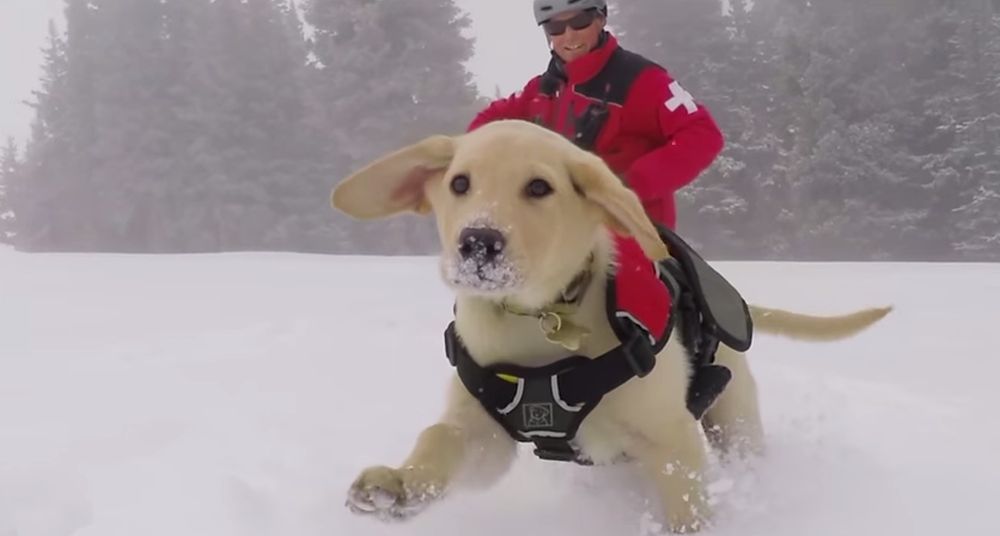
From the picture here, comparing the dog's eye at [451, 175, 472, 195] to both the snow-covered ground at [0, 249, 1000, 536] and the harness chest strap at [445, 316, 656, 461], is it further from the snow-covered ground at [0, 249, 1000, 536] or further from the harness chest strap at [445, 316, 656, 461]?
the snow-covered ground at [0, 249, 1000, 536]

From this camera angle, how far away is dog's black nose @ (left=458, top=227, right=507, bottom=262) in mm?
2193

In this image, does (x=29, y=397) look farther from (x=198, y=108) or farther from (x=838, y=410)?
(x=198, y=108)

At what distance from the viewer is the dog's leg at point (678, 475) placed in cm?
253

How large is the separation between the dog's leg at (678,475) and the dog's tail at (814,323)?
124 centimetres

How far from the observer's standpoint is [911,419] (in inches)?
145

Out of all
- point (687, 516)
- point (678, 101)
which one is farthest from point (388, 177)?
point (678, 101)

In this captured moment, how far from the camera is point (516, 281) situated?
224 cm

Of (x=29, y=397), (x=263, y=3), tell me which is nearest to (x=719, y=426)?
(x=29, y=397)

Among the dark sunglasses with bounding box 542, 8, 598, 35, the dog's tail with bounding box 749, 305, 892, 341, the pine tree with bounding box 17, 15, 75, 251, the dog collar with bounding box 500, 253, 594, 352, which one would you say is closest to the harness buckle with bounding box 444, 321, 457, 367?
the dog collar with bounding box 500, 253, 594, 352

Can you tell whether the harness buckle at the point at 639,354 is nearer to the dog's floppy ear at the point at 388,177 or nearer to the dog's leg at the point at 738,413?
the dog's floppy ear at the point at 388,177

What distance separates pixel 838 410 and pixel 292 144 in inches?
1064

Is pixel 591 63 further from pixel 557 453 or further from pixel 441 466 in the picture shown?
pixel 441 466

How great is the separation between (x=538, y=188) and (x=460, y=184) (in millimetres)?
222

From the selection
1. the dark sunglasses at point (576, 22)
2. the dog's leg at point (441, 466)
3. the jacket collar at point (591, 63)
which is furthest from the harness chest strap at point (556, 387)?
the dark sunglasses at point (576, 22)
